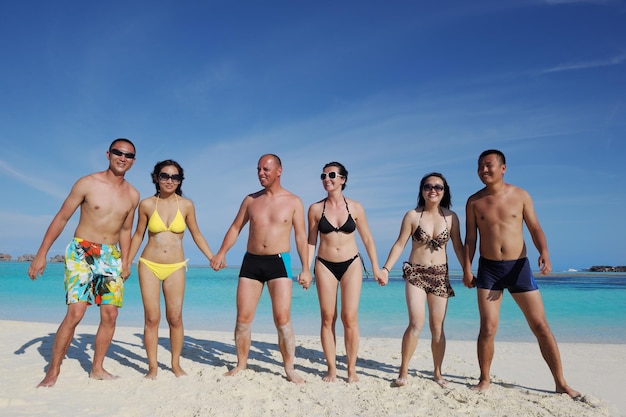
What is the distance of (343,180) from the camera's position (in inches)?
217

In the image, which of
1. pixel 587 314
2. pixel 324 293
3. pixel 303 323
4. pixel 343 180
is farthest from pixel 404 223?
pixel 587 314

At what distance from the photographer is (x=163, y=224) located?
5.32 m

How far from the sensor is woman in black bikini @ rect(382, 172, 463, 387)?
5066 mm

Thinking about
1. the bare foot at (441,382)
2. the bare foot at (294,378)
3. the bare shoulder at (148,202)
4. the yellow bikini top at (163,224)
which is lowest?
the bare foot at (294,378)

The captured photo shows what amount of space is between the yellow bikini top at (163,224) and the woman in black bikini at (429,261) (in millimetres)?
2542

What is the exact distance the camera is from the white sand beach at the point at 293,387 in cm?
423

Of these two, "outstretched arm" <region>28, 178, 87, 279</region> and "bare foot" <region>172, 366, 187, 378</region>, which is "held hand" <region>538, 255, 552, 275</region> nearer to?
"bare foot" <region>172, 366, 187, 378</region>

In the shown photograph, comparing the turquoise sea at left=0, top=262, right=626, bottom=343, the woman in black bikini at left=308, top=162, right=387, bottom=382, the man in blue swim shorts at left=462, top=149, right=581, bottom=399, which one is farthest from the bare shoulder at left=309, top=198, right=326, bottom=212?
the turquoise sea at left=0, top=262, right=626, bottom=343

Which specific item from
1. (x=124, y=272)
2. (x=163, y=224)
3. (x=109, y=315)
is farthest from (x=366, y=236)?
(x=109, y=315)

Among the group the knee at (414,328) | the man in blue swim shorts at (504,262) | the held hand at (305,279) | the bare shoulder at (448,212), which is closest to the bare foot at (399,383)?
the knee at (414,328)

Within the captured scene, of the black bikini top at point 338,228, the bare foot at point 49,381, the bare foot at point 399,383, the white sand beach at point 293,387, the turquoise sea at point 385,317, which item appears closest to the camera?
the white sand beach at point 293,387

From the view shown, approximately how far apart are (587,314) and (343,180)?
15.0 metres

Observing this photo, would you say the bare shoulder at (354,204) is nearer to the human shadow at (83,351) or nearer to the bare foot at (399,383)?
the bare foot at (399,383)

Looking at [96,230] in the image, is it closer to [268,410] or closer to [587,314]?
[268,410]
